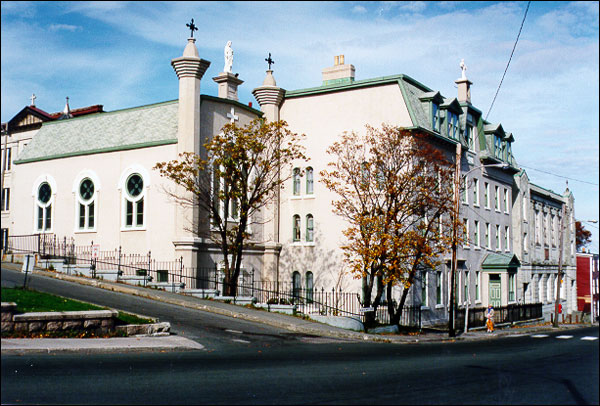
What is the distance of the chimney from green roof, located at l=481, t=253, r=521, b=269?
54.3 ft

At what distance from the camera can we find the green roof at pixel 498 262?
1730 inches

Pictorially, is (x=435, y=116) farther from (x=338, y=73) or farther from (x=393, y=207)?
(x=393, y=207)

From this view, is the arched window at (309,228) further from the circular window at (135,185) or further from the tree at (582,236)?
the tree at (582,236)

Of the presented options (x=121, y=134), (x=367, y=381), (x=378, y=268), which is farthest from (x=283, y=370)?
(x=121, y=134)

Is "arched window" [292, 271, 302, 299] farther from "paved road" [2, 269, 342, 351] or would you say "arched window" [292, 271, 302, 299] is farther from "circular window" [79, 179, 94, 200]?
"circular window" [79, 179, 94, 200]

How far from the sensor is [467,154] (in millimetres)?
42312

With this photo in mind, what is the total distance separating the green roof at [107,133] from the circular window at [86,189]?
172 cm

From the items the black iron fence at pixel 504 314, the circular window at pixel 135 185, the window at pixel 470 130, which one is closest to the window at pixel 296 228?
the circular window at pixel 135 185

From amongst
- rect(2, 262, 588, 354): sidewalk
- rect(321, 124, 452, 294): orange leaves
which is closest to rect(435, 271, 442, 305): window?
rect(2, 262, 588, 354): sidewalk

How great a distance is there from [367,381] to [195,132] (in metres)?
22.3

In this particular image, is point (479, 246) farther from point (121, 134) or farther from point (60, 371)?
point (60, 371)

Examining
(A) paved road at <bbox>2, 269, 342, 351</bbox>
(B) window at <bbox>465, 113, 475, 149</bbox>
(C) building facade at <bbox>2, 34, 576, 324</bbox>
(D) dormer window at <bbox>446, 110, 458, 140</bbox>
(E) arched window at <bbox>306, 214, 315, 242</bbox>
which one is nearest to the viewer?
(A) paved road at <bbox>2, 269, 342, 351</bbox>

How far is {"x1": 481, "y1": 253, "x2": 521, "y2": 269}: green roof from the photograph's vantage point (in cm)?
4394

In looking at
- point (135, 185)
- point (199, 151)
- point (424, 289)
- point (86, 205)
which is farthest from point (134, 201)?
point (424, 289)
